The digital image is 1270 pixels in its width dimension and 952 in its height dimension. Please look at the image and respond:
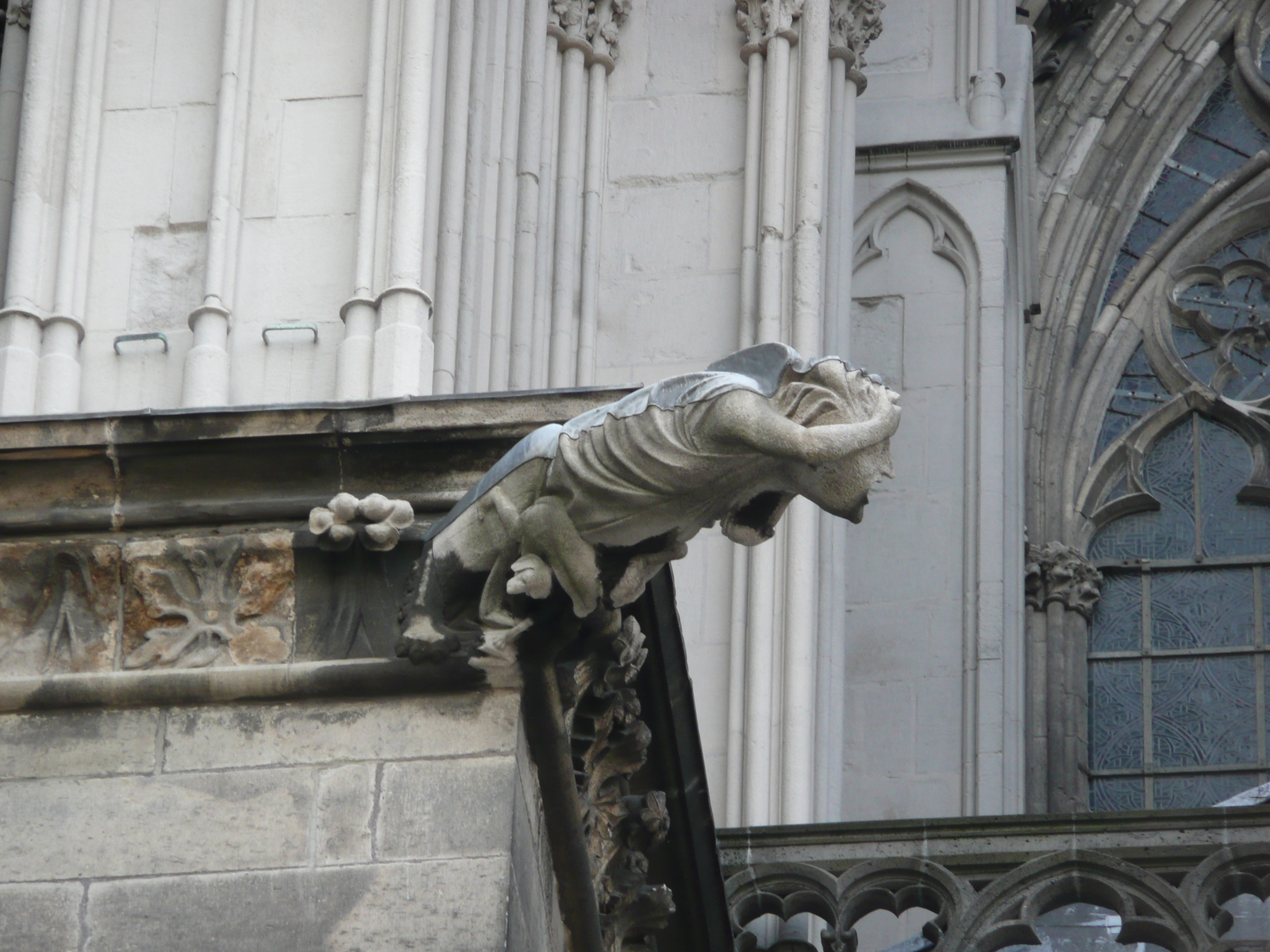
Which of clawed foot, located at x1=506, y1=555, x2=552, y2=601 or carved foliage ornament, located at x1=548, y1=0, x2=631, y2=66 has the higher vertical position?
carved foliage ornament, located at x1=548, y1=0, x2=631, y2=66

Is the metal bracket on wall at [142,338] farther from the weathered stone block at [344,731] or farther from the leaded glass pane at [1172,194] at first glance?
the leaded glass pane at [1172,194]

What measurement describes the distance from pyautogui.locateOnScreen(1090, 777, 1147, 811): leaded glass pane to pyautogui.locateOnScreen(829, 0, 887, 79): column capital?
9.48 feet

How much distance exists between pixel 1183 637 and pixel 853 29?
9.70 ft

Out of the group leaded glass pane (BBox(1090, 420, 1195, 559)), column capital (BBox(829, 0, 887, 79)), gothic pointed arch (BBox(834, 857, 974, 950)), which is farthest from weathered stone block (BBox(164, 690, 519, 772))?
leaded glass pane (BBox(1090, 420, 1195, 559))

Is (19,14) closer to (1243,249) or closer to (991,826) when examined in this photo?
(991,826)

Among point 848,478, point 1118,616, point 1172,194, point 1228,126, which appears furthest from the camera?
point 1228,126

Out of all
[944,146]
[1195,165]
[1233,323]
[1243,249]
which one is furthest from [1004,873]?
[1195,165]

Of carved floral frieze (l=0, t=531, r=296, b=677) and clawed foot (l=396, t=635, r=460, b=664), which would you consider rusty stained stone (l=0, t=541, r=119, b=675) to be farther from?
clawed foot (l=396, t=635, r=460, b=664)

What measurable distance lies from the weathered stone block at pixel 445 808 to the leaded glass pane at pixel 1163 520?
6631mm

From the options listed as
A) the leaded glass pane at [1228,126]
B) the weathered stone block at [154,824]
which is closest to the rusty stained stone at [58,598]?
the weathered stone block at [154,824]

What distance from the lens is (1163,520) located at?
13617 millimetres

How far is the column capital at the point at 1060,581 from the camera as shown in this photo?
13250 millimetres

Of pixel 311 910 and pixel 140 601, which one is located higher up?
pixel 140 601

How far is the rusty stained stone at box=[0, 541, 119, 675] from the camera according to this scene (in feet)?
24.9
